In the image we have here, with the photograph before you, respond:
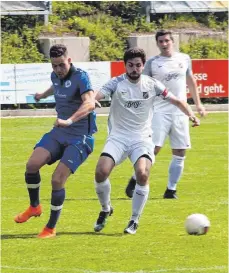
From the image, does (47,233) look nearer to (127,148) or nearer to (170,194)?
(127,148)

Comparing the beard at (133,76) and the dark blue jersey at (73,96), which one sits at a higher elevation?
the beard at (133,76)

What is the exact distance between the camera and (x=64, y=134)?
10.6m

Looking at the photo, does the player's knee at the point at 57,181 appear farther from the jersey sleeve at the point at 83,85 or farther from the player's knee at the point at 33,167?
the jersey sleeve at the point at 83,85

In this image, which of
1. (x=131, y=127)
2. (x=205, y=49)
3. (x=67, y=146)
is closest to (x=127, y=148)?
(x=131, y=127)

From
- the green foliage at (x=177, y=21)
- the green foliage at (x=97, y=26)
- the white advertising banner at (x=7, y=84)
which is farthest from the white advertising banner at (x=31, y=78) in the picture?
the green foliage at (x=177, y=21)

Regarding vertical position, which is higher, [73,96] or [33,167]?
Result: [73,96]

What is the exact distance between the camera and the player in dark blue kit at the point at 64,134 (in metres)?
10.3

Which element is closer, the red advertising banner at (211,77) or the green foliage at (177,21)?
the red advertising banner at (211,77)

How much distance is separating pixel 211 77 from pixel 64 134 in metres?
21.7

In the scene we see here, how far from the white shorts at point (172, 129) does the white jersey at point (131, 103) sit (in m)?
2.55

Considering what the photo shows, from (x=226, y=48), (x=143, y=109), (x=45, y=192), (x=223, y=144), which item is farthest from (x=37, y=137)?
(x=226, y=48)

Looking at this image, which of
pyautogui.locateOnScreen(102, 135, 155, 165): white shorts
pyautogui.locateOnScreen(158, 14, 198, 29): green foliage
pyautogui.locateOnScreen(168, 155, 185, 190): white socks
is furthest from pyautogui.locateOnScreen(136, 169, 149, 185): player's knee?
pyautogui.locateOnScreen(158, 14, 198, 29): green foliage

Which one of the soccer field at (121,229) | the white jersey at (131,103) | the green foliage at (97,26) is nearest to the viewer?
the soccer field at (121,229)

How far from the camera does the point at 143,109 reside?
35.2ft
